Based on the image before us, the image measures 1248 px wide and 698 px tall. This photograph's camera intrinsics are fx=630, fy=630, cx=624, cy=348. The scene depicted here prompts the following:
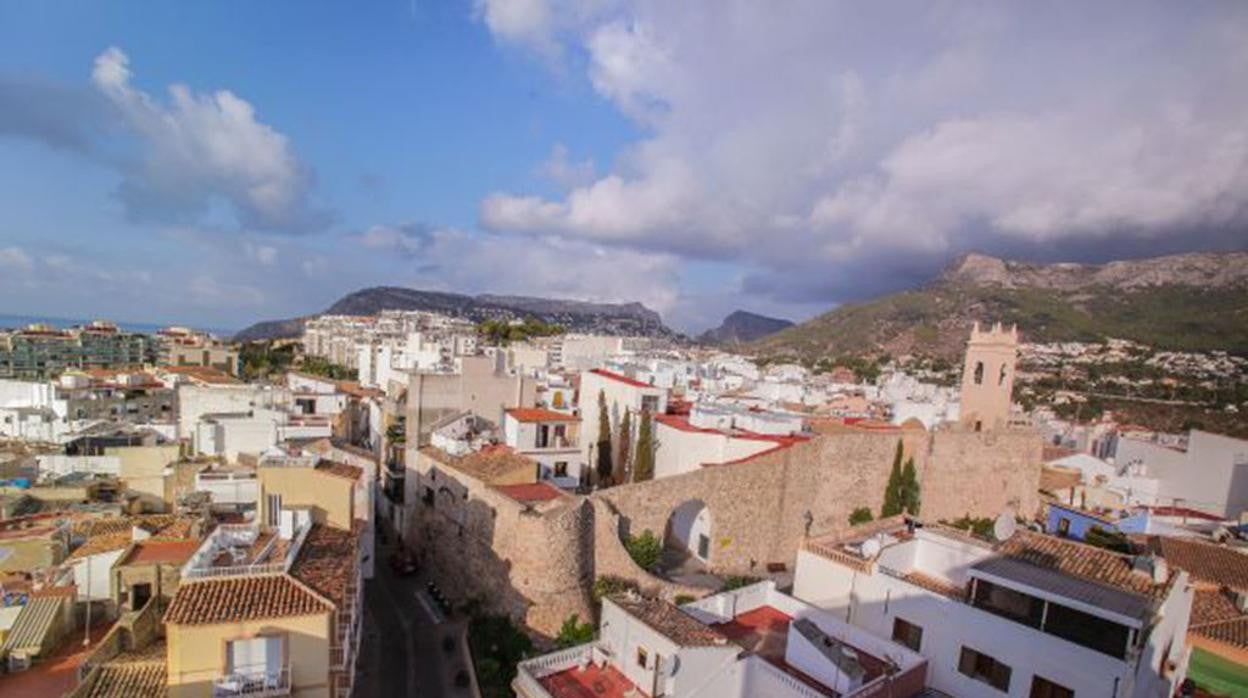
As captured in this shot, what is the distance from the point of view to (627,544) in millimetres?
19328

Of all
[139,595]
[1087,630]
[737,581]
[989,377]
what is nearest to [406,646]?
[139,595]

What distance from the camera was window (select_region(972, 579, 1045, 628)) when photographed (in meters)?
11.7

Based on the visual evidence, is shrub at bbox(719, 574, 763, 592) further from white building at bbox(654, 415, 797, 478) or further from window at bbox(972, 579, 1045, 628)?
window at bbox(972, 579, 1045, 628)

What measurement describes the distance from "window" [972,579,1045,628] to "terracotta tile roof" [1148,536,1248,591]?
9709 mm

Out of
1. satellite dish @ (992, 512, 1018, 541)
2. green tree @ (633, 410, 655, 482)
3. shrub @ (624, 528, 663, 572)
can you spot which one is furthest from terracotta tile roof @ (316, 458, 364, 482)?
satellite dish @ (992, 512, 1018, 541)

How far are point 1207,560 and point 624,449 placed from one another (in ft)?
64.9

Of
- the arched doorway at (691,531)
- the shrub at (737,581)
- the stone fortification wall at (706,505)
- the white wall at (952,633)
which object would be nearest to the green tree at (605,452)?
the arched doorway at (691,531)

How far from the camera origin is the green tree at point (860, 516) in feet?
85.1

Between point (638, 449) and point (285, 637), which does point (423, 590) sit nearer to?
point (638, 449)

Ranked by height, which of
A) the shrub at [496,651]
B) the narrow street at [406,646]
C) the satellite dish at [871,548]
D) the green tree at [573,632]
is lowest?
the narrow street at [406,646]

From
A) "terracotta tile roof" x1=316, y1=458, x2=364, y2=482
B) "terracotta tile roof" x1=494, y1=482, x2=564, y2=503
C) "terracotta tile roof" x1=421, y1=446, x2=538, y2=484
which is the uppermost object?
"terracotta tile roof" x1=316, y1=458, x2=364, y2=482

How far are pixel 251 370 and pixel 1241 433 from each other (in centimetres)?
8545

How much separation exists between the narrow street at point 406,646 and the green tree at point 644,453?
918 centimetres

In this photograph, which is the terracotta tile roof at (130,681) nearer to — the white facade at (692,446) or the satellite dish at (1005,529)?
the satellite dish at (1005,529)
